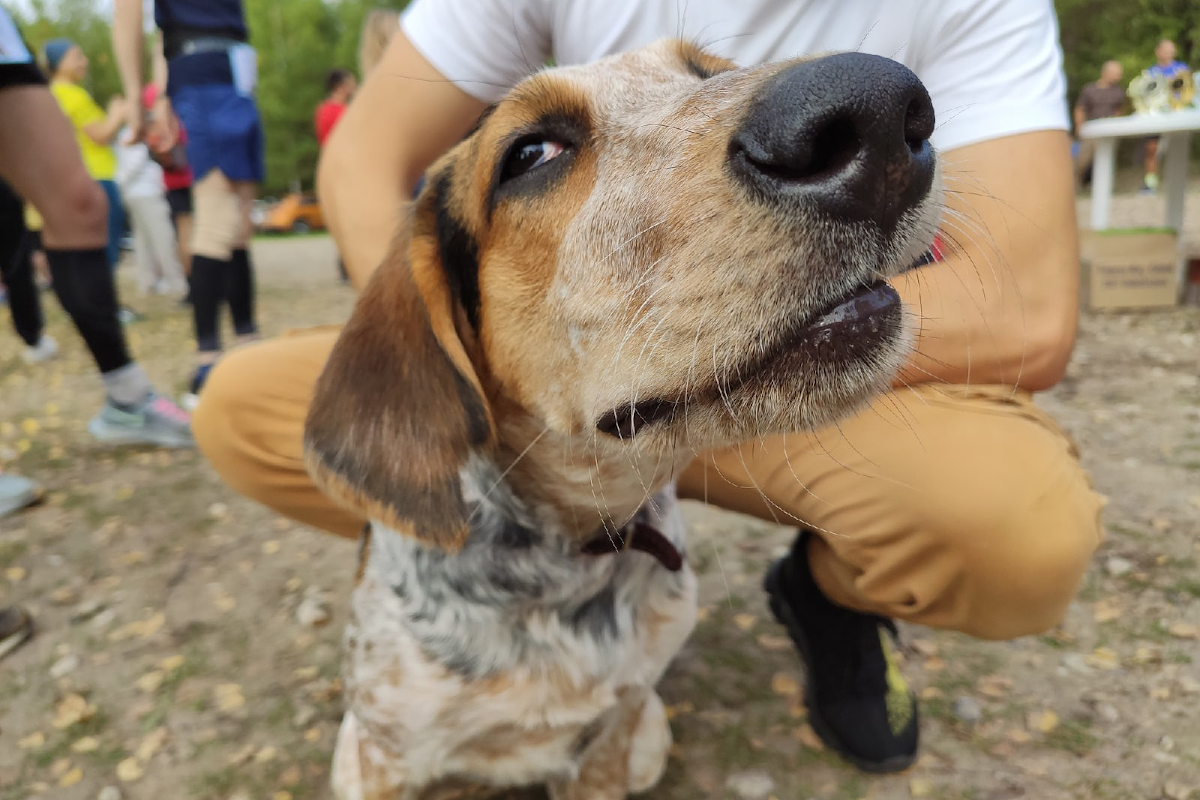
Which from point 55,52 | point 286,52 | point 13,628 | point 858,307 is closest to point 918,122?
point 858,307

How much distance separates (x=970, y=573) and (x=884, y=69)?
136 cm

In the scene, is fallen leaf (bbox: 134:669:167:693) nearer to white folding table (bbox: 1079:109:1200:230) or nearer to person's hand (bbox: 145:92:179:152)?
person's hand (bbox: 145:92:179:152)

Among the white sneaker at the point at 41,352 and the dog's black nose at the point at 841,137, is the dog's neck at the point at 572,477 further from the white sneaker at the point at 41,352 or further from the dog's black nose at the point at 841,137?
the white sneaker at the point at 41,352

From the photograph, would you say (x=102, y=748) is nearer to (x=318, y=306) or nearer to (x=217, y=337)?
(x=217, y=337)

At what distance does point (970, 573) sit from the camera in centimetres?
187

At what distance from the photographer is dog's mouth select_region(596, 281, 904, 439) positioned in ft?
3.77

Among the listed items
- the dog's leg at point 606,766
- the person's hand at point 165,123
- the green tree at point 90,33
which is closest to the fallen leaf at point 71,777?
the dog's leg at point 606,766

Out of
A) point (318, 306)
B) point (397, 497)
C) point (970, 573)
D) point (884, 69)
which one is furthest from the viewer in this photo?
point (318, 306)

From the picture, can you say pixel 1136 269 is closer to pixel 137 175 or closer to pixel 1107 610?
pixel 1107 610

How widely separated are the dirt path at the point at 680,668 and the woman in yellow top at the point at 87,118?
5.79 metres

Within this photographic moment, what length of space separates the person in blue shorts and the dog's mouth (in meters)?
4.81

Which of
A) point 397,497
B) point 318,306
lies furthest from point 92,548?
point 318,306

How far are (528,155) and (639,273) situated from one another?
509 millimetres

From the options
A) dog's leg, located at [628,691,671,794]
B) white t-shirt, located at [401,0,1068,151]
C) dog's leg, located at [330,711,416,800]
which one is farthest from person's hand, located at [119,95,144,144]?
dog's leg, located at [628,691,671,794]
